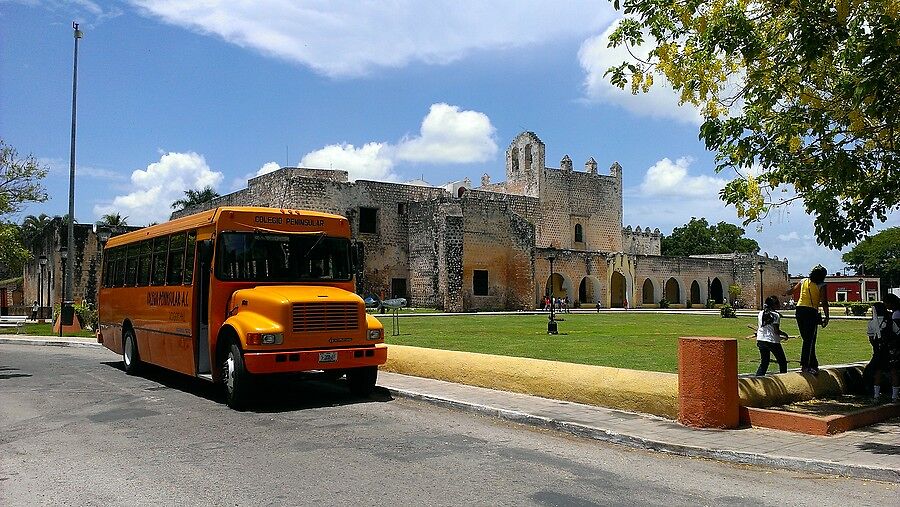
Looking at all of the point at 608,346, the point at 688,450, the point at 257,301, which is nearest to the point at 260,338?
the point at 257,301

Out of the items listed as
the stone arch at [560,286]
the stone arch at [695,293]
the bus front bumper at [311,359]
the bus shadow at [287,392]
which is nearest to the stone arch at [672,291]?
the stone arch at [695,293]

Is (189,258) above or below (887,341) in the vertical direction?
above

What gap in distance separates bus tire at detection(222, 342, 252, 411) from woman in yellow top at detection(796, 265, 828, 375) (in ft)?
23.3

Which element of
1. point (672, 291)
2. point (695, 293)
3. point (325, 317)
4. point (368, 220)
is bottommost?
point (325, 317)

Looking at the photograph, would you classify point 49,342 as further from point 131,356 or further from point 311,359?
point 311,359

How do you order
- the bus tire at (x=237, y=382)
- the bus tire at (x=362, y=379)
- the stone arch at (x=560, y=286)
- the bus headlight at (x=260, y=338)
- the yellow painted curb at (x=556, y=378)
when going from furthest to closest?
the stone arch at (x=560, y=286)
the bus tire at (x=362, y=379)
the bus tire at (x=237, y=382)
the bus headlight at (x=260, y=338)
the yellow painted curb at (x=556, y=378)

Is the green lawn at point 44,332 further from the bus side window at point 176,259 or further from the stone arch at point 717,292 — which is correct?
the stone arch at point 717,292

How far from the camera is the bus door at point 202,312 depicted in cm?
1067

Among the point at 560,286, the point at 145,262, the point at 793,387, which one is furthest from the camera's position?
the point at 560,286

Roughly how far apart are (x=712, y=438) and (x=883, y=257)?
88705 mm

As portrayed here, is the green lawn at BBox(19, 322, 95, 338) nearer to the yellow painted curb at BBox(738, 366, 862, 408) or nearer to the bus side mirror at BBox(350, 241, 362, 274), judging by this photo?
the bus side mirror at BBox(350, 241, 362, 274)

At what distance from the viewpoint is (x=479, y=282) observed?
150 feet

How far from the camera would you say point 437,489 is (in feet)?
19.3

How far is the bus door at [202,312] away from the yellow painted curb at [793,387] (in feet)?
23.2
